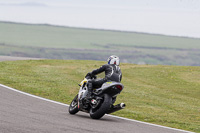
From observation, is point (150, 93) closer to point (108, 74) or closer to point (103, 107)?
point (108, 74)

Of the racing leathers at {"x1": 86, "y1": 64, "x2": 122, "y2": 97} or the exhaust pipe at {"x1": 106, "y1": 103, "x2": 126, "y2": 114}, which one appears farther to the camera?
the racing leathers at {"x1": 86, "y1": 64, "x2": 122, "y2": 97}

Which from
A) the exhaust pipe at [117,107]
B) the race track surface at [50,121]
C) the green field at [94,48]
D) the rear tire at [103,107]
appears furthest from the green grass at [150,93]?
the green field at [94,48]

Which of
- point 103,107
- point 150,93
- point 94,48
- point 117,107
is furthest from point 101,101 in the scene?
point 94,48

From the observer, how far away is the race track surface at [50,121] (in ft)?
31.7

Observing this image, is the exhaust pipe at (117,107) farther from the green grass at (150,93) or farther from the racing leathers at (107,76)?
the green grass at (150,93)

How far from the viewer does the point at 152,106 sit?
56.6 feet

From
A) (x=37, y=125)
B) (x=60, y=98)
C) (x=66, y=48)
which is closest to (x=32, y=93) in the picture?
(x=60, y=98)

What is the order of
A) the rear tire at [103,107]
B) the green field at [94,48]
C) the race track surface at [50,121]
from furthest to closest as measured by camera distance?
1. the green field at [94,48]
2. the rear tire at [103,107]
3. the race track surface at [50,121]

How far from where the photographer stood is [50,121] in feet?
35.2

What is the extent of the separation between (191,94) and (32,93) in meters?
9.95

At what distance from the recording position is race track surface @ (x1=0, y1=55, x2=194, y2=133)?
9656 mm

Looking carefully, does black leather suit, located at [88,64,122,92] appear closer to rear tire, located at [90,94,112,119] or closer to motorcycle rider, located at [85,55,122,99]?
motorcycle rider, located at [85,55,122,99]

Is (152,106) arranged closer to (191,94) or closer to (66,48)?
(191,94)

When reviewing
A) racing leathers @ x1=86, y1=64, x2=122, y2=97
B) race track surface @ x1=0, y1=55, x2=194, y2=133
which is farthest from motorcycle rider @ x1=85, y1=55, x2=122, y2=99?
race track surface @ x1=0, y1=55, x2=194, y2=133
